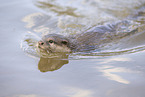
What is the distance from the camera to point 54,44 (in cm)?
482

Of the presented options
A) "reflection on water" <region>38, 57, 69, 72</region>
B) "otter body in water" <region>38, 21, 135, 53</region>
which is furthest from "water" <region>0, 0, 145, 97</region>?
"otter body in water" <region>38, 21, 135, 53</region>

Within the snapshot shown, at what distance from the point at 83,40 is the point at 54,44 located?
848 millimetres

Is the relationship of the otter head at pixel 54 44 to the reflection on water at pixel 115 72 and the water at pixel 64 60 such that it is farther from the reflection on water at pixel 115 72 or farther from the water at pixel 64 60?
the reflection on water at pixel 115 72

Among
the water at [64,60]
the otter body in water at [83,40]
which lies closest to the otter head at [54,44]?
the otter body in water at [83,40]

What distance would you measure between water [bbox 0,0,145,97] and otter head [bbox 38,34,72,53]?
1.03 feet

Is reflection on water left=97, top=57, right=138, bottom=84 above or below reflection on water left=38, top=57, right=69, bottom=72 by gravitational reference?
below

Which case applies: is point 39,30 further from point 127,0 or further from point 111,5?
point 127,0

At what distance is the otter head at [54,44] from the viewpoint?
15.3 ft

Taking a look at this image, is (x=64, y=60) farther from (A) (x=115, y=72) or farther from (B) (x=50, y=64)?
(A) (x=115, y=72)

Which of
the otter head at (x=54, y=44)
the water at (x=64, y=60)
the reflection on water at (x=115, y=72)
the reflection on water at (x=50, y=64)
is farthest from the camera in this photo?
the otter head at (x=54, y=44)

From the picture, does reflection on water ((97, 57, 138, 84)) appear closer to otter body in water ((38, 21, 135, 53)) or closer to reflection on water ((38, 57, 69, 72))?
reflection on water ((38, 57, 69, 72))

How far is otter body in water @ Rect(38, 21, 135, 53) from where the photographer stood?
475cm

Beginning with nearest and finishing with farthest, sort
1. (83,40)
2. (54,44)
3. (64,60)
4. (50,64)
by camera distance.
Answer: (50,64)
(64,60)
(54,44)
(83,40)

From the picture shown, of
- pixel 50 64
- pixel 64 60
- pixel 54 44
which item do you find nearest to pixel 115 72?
pixel 64 60
